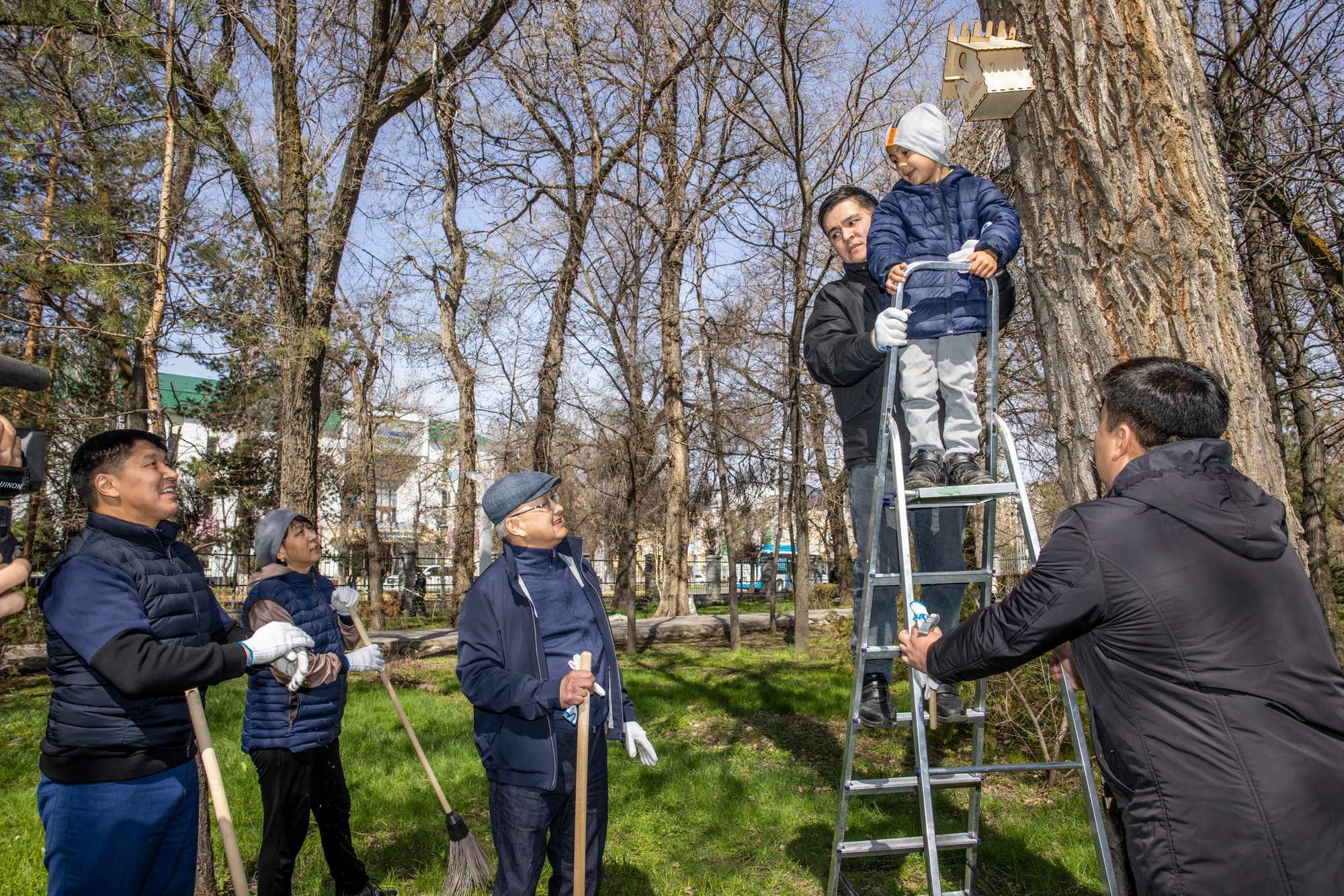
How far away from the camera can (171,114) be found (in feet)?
20.2

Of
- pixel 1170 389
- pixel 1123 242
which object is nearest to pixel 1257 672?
pixel 1170 389

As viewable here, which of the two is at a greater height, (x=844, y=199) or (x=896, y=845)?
(x=844, y=199)

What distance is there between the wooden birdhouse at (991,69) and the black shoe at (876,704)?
226cm

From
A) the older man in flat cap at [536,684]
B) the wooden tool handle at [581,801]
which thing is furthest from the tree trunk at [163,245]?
the wooden tool handle at [581,801]

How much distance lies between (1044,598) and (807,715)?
600 cm

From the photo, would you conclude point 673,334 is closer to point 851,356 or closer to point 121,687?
point 851,356

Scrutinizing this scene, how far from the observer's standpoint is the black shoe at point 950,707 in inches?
121

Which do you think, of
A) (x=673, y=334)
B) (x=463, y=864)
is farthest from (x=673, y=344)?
(x=463, y=864)

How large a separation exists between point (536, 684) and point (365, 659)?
5.74ft

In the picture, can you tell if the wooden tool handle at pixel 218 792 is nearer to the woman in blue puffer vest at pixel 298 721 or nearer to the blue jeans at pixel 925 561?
the woman in blue puffer vest at pixel 298 721

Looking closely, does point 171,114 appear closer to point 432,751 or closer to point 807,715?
point 432,751

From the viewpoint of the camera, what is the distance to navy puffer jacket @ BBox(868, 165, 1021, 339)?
124 inches

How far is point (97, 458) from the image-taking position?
279 cm

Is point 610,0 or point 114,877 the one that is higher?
point 610,0
